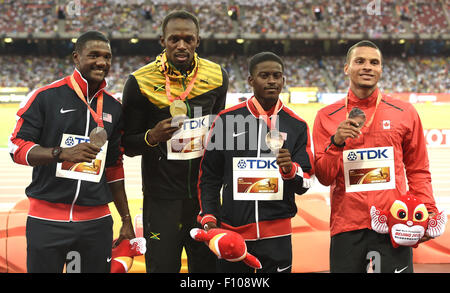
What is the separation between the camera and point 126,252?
273 cm

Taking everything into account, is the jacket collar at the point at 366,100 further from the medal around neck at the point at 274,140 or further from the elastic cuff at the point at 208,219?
the elastic cuff at the point at 208,219

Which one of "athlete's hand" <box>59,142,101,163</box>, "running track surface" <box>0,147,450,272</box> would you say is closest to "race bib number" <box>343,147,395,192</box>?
"athlete's hand" <box>59,142,101,163</box>

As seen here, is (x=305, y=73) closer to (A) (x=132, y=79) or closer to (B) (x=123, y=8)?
(B) (x=123, y=8)

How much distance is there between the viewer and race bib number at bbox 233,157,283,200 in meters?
2.57

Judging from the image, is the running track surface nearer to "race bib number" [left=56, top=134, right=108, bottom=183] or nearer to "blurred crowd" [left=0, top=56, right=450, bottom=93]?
"race bib number" [left=56, top=134, right=108, bottom=183]

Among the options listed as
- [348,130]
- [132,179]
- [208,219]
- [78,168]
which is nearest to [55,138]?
[78,168]

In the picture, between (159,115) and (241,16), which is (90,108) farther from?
(241,16)

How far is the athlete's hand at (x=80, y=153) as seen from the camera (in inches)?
90.4

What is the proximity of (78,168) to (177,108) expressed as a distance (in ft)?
2.14

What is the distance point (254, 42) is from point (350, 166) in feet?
86.0

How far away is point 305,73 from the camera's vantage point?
27938 mm

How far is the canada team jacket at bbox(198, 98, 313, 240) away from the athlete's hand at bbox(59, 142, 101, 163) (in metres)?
0.65
